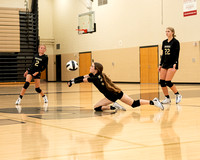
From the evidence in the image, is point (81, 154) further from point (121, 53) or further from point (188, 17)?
point (121, 53)

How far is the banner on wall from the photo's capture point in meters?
20.7

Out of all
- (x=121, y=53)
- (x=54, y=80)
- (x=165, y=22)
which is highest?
(x=165, y=22)

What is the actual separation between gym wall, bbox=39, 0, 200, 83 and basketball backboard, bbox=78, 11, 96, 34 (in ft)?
1.35

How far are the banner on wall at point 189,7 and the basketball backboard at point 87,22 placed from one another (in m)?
8.95

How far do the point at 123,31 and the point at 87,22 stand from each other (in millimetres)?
4609

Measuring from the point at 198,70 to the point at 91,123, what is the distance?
50.5ft

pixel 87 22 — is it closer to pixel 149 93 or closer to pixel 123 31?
pixel 123 31

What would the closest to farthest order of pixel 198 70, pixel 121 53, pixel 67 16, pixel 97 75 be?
1. pixel 97 75
2. pixel 198 70
3. pixel 121 53
4. pixel 67 16

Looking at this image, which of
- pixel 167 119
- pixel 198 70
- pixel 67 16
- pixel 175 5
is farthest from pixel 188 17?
pixel 167 119

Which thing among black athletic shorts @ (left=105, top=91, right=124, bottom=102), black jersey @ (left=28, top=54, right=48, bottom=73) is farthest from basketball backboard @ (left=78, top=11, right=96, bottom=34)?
black athletic shorts @ (left=105, top=91, right=124, bottom=102)

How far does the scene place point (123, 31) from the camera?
2573 centimetres

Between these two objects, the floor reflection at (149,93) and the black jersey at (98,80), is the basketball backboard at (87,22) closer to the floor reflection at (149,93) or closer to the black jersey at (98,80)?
the floor reflection at (149,93)

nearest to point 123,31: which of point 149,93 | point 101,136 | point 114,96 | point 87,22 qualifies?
point 87,22

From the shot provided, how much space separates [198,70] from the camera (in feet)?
68.1
